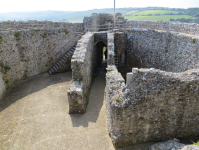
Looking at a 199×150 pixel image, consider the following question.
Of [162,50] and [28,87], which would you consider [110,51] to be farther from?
[28,87]

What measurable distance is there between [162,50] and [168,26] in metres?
2.43

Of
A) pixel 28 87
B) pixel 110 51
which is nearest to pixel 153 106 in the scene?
pixel 110 51

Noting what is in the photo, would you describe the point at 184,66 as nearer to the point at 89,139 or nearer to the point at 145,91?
the point at 145,91

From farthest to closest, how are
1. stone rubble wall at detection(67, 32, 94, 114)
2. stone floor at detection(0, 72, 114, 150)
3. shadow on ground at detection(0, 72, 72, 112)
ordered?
shadow on ground at detection(0, 72, 72, 112)
stone rubble wall at detection(67, 32, 94, 114)
stone floor at detection(0, 72, 114, 150)

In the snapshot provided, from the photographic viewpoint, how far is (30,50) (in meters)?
14.4

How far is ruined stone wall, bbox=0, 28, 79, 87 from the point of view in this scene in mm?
12590

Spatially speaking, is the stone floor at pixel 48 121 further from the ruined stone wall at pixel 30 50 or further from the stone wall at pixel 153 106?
the ruined stone wall at pixel 30 50

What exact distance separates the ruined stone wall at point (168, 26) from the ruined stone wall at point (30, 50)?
6.48m

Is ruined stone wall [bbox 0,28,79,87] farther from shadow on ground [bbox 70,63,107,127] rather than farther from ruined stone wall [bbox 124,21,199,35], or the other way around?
ruined stone wall [bbox 124,21,199,35]

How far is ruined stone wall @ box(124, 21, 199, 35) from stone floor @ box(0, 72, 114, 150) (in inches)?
309

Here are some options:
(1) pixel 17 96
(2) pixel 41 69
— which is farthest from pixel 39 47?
(1) pixel 17 96

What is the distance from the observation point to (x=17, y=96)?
1149 centimetres

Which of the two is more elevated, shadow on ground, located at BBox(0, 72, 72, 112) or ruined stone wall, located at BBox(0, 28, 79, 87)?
ruined stone wall, located at BBox(0, 28, 79, 87)

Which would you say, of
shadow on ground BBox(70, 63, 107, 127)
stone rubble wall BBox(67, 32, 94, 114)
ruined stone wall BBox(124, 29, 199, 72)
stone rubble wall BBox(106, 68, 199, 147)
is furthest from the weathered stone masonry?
stone rubble wall BBox(106, 68, 199, 147)
